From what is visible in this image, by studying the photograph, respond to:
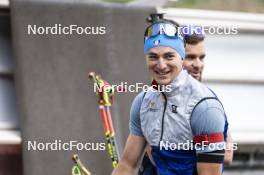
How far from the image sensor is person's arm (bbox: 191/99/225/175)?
3.52 meters

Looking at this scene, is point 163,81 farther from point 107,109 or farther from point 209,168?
point 107,109

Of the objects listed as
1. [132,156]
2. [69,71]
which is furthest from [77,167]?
[132,156]

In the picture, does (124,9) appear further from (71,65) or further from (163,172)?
(163,172)

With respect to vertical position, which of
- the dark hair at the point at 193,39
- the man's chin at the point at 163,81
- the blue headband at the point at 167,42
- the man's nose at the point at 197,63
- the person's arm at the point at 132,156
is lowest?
the person's arm at the point at 132,156

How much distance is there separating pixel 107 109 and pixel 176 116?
8.17ft

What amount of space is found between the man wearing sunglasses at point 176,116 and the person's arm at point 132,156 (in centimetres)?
3

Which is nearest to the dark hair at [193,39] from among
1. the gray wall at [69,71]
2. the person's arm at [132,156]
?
the person's arm at [132,156]

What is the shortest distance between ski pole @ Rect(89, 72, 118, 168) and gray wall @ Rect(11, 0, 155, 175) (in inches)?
6.3

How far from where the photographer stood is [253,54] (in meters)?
7.14

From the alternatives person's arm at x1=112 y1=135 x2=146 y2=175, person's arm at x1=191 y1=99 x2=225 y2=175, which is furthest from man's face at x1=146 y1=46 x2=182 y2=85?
person's arm at x1=112 y1=135 x2=146 y2=175

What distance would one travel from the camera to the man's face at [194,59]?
4730mm

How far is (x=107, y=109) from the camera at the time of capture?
6.11 metres

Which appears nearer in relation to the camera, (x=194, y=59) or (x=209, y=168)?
(x=209, y=168)

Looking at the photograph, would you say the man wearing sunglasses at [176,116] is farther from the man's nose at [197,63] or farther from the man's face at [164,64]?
the man's nose at [197,63]
